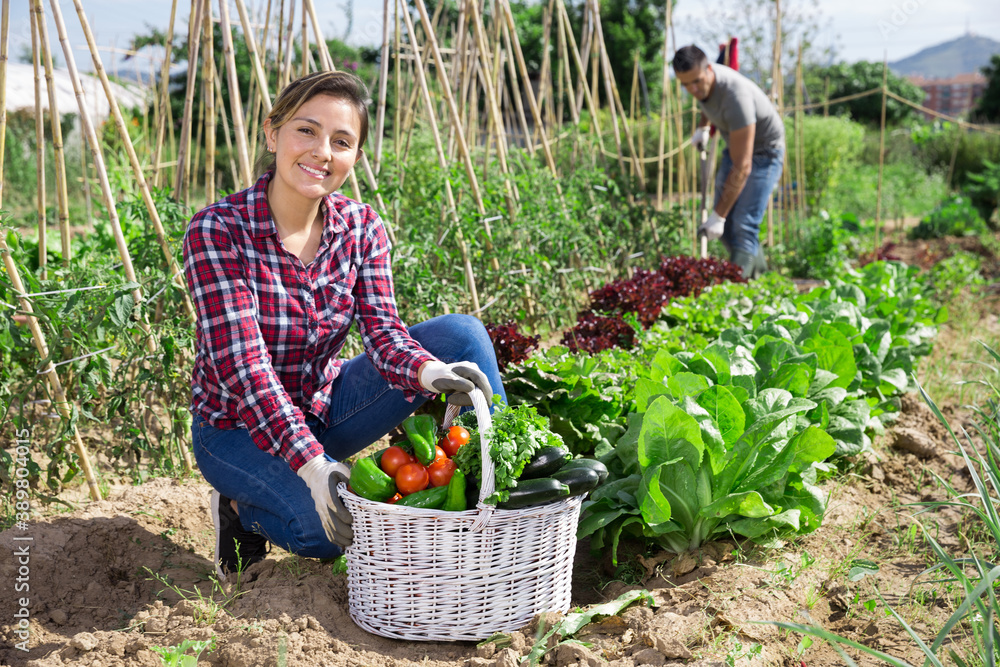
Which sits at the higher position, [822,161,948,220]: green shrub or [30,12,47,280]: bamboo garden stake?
[30,12,47,280]: bamboo garden stake

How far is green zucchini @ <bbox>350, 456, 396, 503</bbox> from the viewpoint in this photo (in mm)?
1525

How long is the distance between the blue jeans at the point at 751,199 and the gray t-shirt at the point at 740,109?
8 cm

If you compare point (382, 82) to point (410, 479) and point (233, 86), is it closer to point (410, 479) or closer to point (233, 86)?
point (233, 86)

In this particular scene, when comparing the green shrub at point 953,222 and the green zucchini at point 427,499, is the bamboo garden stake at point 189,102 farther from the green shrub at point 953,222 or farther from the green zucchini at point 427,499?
the green shrub at point 953,222

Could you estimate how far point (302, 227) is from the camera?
6.27ft

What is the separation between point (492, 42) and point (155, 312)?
2457 mm

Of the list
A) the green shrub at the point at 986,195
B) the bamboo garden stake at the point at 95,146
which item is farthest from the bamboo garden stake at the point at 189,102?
the green shrub at the point at 986,195

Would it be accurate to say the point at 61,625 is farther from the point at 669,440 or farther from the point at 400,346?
the point at 669,440

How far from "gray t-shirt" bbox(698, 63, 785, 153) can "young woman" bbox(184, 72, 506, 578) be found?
2705 millimetres

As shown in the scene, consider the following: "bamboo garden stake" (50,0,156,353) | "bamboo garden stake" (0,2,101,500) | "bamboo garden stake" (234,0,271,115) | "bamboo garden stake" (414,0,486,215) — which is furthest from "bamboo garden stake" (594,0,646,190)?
"bamboo garden stake" (0,2,101,500)

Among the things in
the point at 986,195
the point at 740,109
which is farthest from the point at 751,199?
the point at 986,195

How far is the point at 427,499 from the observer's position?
1518 mm

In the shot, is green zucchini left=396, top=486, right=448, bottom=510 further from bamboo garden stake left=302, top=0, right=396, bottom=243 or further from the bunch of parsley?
bamboo garden stake left=302, top=0, right=396, bottom=243

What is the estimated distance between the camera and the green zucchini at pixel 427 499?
4.98ft
